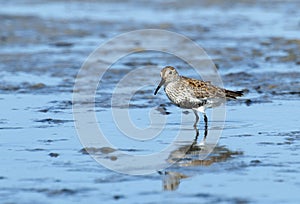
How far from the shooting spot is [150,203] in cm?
675

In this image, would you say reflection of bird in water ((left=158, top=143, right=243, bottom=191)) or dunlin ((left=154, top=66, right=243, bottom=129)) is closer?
reflection of bird in water ((left=158, top=143, right=243, bottom=191))

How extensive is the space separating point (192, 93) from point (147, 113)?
1.04 m

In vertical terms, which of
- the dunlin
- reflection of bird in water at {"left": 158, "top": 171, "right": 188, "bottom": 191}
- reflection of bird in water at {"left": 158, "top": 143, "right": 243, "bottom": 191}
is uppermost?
the dunlin

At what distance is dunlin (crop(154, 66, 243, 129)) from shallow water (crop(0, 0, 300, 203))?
0.30 m

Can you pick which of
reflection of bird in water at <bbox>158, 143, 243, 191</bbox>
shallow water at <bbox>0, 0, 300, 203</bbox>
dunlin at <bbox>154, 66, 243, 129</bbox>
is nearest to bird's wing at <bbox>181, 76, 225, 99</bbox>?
dunlin at <bbox>154, 66, 243, 129</bbox>

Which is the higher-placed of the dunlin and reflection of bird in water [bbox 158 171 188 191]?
the dunlin

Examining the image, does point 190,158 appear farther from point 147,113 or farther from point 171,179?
point 147,113

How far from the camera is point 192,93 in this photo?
10383 millimetres

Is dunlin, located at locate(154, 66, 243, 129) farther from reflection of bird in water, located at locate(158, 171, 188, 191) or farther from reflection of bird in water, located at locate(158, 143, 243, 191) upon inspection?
reflection of bird in water, located at locate(158, 171, 188, 191)

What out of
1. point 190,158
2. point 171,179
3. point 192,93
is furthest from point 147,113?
point 171,179

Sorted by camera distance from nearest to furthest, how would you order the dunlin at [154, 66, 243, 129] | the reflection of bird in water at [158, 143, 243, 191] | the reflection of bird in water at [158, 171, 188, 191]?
the reflection of bird in water at [158, 171, 188, 191] < the reflection of bird in water at [158, 143, 243, 191] < the dunlin at [154, 66, 243, 129]

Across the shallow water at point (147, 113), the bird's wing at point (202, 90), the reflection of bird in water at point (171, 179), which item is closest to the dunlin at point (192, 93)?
the bird's wing at point (202, 90)

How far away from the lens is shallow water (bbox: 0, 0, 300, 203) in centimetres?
725

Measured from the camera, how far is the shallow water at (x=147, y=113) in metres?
7.25
